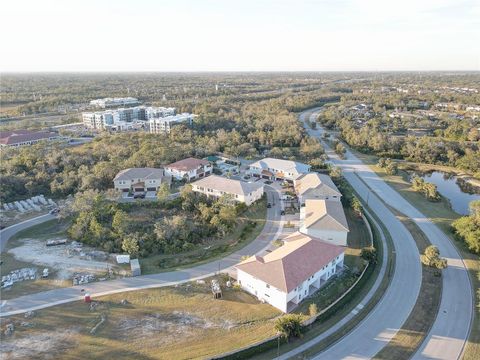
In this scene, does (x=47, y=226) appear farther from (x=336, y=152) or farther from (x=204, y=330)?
(x=336, y=152)

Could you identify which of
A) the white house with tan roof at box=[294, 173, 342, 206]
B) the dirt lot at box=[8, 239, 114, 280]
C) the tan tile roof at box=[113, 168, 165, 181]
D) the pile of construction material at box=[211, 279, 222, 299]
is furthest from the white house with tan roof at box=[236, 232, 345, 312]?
the tan tile roof at box=[113, 168, 165, 181]

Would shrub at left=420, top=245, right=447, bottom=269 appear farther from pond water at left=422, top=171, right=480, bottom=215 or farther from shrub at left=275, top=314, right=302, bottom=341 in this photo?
pond water at left=422, top=171, right=480, bottom=215

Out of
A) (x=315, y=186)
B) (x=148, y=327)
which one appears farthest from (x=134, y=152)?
(x=148, y=327)

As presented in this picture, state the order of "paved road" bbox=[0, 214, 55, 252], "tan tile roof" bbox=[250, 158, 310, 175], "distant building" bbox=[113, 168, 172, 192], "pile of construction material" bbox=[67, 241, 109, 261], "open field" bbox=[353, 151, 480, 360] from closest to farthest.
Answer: "open field" bbox=[353, 151, 480, 360] → "pile of construction material" bbox=[67, 241, 109, 261] → "paved road" bbox=[0, 214, 55, 252] → "distant building" bbox=[113, 168, 172, 192] → "tan tile roof" bbox=[250, 158, 310, 175]

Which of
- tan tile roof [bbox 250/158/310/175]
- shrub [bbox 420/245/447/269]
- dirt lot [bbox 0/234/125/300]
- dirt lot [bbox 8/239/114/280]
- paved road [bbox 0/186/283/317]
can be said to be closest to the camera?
paved road [bbox 0/186/283/317]

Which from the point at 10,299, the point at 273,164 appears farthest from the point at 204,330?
the point at 273,164

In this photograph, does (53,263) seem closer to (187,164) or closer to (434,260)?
(187,164)
